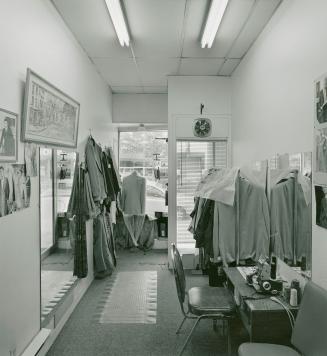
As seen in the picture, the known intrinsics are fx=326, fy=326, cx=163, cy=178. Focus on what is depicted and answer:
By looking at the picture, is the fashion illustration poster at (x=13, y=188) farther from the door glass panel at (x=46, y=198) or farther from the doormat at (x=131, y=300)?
the doormat at (x=131, y=300)

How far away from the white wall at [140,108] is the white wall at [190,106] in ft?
3.96

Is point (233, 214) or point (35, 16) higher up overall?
point (35, 16)

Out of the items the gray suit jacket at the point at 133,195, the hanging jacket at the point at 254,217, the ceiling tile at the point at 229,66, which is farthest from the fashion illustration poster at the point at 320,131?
the gray suit jacket at the point at 133,195

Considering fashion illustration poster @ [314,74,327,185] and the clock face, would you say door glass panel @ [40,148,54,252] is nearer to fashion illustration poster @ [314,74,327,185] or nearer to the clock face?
fashion illustration poster @ [314,74,327,185]

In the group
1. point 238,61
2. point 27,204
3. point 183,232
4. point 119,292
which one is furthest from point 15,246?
point 238,61

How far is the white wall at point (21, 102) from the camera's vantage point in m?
1.98

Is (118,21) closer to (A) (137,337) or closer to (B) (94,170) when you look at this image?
(B) (94,170)

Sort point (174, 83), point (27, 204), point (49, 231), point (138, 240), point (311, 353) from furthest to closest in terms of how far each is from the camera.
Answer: point (138, 240) < point (174, 83) < point (49, 231) < point (27, 204) < point (311, 353)

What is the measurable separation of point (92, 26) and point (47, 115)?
118 cm

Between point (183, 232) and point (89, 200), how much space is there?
1830 millimetres

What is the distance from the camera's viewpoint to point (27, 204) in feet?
7.56

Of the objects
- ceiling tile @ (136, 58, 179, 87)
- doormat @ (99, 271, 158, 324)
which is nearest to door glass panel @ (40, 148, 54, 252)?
doormat @ (99, 271, 158, 324)

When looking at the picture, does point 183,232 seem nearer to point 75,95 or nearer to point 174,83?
point 174,83

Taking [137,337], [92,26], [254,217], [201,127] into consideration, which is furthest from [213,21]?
[137,337]
